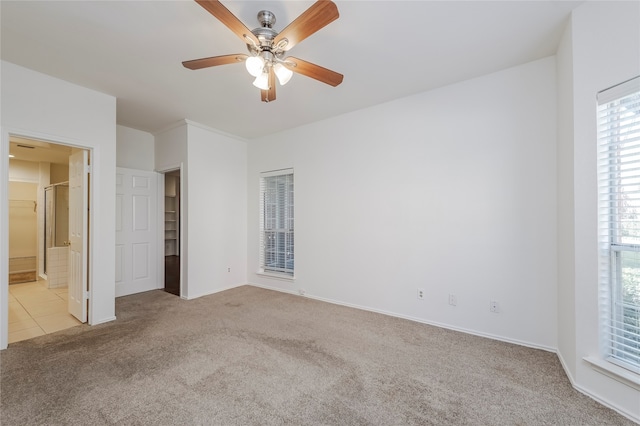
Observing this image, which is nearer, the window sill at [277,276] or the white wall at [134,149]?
the white wall at [134,149]

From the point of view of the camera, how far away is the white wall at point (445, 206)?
2.56m

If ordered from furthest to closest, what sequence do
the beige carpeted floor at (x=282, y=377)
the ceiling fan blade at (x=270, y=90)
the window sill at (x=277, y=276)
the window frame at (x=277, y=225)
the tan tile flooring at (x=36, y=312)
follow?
the window frame at (x=277, y=225) → the window sill at (x=277, y=276) → the tan tile flooring at (x=36, y=312) → the ceiling fan blade at (x=270, y=90) → the beige carpeted floor at (x=282, y=377)

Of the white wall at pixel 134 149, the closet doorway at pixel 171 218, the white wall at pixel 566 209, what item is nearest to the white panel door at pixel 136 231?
the white wall at pixel 134 149

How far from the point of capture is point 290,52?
2.45 meters

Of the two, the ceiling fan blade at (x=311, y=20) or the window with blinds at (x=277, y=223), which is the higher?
the ceiling fan blade at (x=311, y=20)

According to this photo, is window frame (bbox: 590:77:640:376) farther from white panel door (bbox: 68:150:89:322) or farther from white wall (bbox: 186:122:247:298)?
white panel door (bbox: 68:150:89:322)

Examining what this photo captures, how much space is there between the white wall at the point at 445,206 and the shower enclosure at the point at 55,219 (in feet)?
16.8

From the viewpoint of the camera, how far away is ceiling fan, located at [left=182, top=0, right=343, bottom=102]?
1551 mm

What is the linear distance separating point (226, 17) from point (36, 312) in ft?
14.7

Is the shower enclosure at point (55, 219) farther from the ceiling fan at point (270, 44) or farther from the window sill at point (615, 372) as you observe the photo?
the window sill at point (615, 372)

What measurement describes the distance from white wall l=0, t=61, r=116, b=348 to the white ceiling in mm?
171

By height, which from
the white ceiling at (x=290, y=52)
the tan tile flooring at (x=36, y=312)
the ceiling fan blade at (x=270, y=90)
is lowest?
the tan tile flooring at (x=36, y=312)

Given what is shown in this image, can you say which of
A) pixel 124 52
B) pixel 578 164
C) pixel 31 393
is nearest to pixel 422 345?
pixel 578 164

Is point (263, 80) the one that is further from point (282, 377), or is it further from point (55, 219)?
point (55, 219)
